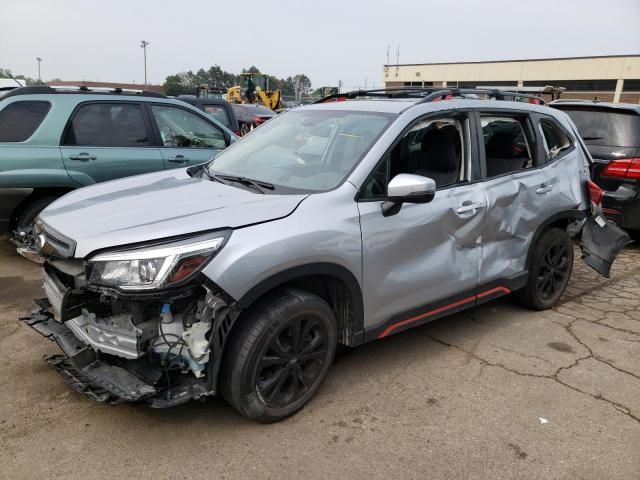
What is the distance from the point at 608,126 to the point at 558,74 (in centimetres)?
5390

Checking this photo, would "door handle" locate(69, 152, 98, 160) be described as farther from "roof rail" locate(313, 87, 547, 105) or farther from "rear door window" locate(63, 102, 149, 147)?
"roof rail" locate(313, 87, 547, 105)

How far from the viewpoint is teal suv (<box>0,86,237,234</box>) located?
16.3ft

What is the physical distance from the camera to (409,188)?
2.95 meters

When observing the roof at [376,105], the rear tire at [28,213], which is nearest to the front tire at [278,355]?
the roof at [376,105]

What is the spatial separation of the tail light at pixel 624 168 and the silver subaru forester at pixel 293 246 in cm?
227


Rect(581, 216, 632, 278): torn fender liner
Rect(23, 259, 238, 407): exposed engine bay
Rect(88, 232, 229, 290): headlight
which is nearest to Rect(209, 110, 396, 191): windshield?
Rect(88, 232, 229, 290): headlight

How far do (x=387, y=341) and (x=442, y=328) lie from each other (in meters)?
0.58

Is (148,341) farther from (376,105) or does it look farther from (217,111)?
(217,111)

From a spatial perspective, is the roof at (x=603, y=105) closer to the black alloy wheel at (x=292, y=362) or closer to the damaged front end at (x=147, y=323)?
the black alloy wheel at (x=292, y=362)

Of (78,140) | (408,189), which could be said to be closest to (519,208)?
(408,189)

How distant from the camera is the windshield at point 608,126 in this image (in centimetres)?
620

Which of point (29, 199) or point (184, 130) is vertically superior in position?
point (184, 130)

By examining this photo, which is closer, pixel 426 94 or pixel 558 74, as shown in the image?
pixel 426 94

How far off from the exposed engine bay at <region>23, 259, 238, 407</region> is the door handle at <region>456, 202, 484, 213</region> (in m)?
1.81
